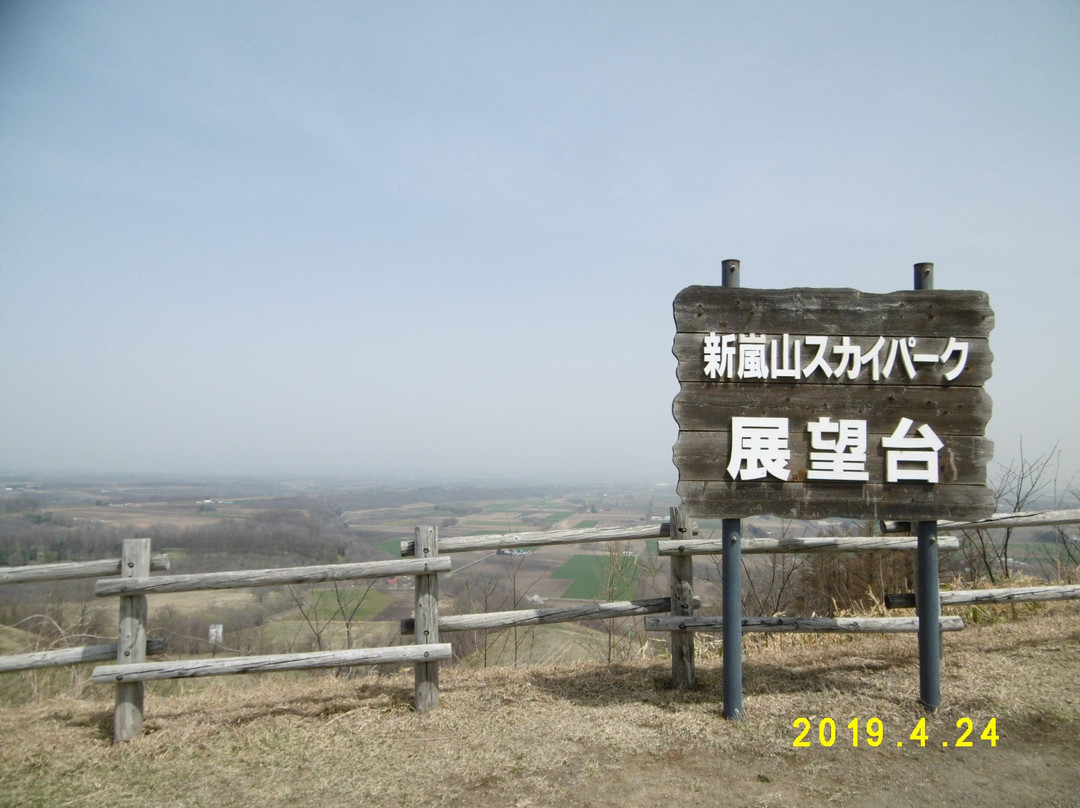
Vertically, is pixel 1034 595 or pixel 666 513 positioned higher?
pixel 666 513

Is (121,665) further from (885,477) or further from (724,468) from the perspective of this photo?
(885,477)

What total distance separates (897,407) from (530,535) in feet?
9.29

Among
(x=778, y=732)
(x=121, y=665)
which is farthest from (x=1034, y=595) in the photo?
(x=121, y=665)

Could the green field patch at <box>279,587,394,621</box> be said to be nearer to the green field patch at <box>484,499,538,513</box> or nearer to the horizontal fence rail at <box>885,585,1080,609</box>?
the horizontal fence rail at <box>885,585,1080,609</box>

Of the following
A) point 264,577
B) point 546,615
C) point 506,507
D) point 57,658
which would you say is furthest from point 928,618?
point 506,507

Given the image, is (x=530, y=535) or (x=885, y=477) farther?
(x=530, y=535)

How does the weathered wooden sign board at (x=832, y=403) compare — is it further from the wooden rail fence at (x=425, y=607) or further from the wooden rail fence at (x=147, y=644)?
the wooden rail fence at (x=147, y=644)

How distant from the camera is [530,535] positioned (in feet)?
16.8

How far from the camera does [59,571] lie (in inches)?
177

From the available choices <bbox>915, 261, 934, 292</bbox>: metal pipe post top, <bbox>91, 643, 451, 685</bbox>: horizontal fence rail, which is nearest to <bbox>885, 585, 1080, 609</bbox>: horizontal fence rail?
<bbox>915, 261, 934, 292</bbox>: metal pipe post top

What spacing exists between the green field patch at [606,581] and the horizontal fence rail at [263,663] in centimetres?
242

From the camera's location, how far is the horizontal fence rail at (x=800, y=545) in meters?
4.91

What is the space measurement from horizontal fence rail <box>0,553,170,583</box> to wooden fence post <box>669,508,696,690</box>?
412cm

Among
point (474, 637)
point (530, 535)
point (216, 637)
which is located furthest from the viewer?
point (474, 637)
